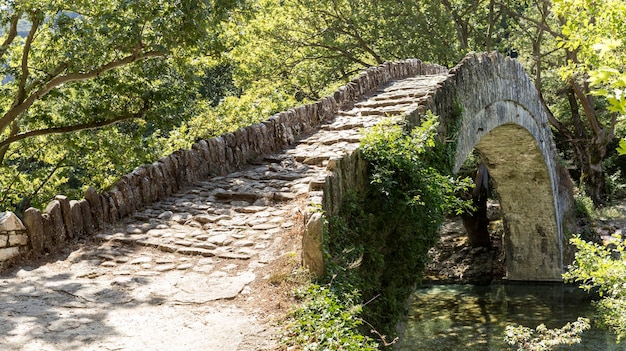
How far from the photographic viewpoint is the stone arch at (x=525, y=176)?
1411 centimetres

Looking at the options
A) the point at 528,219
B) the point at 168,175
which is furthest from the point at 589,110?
the point at 168,175

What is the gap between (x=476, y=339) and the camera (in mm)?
12555

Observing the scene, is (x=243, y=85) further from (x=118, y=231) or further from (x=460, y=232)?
(x=118, y=231)

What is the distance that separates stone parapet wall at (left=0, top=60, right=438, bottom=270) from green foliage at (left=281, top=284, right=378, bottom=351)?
48.7 inches

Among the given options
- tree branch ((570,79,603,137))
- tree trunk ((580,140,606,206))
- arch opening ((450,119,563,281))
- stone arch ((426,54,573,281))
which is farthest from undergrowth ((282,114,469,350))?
tree trunk ((580,140,606,206))

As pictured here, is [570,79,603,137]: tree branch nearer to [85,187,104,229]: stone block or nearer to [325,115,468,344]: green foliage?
[325,115,468,344]: green foliage

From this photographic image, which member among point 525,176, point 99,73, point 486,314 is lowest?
point 486,314

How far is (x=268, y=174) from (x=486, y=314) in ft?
26.6

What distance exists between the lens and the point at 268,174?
8016 millimetres

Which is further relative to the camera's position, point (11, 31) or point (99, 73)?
point (11, 31)

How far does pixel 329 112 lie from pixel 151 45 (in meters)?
2.83

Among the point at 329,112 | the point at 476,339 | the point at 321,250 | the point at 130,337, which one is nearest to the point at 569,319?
the point at 476,339

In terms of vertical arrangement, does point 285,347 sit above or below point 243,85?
below

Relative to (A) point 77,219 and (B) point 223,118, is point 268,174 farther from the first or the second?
(B) point 223,118
